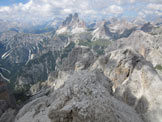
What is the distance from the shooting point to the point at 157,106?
14664 millimetres

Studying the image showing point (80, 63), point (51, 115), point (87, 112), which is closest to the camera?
point (87, 112)

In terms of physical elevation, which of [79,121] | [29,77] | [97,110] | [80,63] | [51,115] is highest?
[97,110]

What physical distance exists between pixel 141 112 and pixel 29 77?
581ft

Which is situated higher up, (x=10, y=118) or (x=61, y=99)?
(x=61, y=99)

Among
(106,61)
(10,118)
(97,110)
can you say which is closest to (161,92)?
(97,110)

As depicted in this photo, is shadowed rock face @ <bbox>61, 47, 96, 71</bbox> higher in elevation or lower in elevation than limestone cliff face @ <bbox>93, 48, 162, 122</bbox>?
lower

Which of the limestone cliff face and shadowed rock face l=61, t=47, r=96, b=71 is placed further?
shadowed rock face l=61, t=47, r=96, b=71

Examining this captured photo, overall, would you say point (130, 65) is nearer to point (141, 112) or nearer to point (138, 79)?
point (138, 79)

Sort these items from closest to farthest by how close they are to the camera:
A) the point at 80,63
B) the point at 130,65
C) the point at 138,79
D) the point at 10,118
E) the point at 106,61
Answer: the point at 138,79
the point at 10,118
the point at 130,65
the point at 106,61
the point at 80,63

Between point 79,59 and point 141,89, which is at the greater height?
point 141,89

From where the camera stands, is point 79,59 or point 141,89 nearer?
point 141,89

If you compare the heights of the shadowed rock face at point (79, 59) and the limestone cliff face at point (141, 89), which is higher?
the limestone cliff face at point (141, 89)

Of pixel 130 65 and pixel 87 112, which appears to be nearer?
pixel 87 112

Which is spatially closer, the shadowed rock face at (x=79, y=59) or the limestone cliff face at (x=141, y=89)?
the limestone cliff face at (x=141, y=89)
